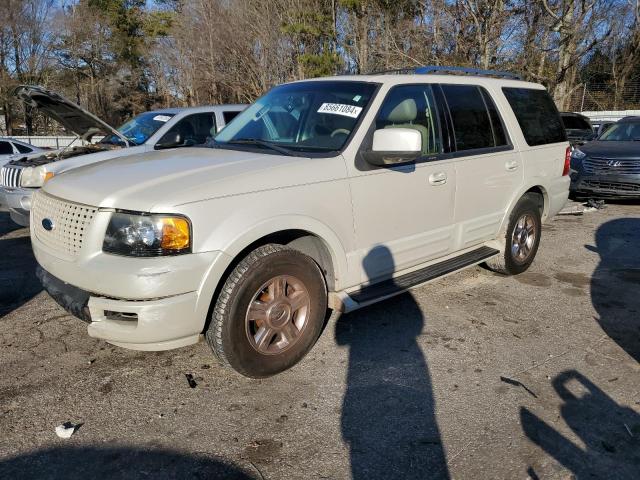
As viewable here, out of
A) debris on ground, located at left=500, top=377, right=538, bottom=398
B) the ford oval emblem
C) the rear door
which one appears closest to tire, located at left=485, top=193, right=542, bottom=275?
the rear door

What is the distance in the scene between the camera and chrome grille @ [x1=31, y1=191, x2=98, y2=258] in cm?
291

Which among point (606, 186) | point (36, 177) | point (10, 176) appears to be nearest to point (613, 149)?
point (606, 186)

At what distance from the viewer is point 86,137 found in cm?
729

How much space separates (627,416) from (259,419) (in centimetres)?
212

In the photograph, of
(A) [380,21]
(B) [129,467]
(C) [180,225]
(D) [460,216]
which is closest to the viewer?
(B) [129,467]

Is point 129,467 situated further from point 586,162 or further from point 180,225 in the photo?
point 586,162

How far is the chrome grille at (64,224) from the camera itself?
2.91 meters

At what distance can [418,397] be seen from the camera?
3.12 metres

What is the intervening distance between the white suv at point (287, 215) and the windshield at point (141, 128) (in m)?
3.31

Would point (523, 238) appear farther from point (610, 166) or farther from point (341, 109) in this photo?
point (610, 166)

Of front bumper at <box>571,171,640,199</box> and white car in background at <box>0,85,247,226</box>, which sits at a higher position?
white car in background at <box>0,85,247,226</box>

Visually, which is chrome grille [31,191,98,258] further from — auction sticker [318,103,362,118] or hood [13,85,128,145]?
hood [13,85,128,145]

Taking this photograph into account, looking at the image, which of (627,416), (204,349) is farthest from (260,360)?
(627,416)

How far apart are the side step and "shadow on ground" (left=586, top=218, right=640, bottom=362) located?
1122mm
